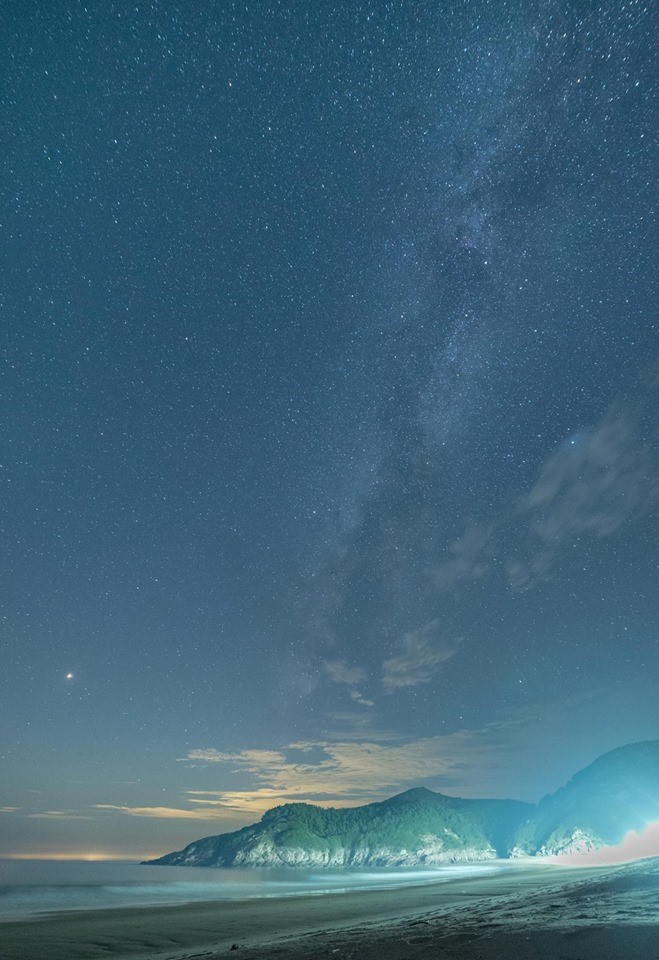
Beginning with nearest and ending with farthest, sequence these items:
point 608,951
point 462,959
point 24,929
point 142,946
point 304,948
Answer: point 608,951, point 462,959, point 304,948, point 142,946, point 24,929

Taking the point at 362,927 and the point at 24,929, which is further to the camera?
the point at 24,929

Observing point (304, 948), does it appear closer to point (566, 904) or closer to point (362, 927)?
point (362, 927)

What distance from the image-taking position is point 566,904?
68.2ft

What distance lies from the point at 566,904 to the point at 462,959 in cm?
1299

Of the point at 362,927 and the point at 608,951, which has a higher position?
the point at 608,951

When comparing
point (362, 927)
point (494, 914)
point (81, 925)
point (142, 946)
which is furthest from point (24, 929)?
point (494, 914)

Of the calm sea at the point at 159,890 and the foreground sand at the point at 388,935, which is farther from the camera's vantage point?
the calm sea at the point at 159,890

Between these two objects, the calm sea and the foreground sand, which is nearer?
the foreground sand

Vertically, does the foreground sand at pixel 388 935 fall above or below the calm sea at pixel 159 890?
above

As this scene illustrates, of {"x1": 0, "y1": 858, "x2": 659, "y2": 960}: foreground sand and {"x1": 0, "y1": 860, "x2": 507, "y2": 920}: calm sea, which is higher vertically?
{"x1": 0, "y1": 858, "x2": 659, "y2": 960}: foreground sand

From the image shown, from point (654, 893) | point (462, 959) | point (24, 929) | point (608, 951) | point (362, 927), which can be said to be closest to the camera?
point (608, 951)

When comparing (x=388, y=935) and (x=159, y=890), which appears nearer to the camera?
(x=388, y=935)

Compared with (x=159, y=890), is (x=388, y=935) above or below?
above

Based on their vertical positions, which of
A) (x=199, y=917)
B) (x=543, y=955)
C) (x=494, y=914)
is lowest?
(x=199, y=917)
